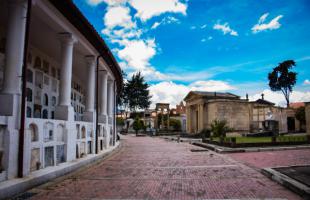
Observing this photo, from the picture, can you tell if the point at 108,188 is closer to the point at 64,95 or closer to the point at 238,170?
the point at 64,95

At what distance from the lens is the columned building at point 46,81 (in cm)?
633

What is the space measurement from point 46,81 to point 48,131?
16.3 ft

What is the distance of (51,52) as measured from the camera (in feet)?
41.1

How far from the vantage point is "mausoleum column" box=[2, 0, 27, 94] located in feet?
21.4

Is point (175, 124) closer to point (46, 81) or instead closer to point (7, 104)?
point (46, 81)

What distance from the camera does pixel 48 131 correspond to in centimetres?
808

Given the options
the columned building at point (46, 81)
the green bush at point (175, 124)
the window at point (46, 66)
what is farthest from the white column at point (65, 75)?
the green bush at point (175, 124)

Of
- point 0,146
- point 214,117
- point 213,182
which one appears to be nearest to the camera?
point 0,146

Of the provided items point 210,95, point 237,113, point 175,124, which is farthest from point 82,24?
point 175,124

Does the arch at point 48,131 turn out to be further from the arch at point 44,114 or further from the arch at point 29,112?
the arch at point 44,114

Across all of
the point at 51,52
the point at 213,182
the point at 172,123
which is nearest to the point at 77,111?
the point at 51,52

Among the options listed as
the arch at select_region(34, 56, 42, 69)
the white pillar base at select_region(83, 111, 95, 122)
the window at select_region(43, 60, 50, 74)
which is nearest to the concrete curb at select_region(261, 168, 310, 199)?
the white pillar base at select_region(83, 111, 95, 122)

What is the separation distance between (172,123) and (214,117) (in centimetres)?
2463

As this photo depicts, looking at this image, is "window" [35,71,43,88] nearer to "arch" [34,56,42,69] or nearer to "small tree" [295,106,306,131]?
"arch" [34,56,42,69]
